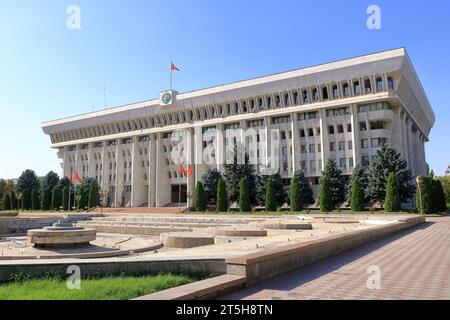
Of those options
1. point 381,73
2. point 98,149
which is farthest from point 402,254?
point 98,149

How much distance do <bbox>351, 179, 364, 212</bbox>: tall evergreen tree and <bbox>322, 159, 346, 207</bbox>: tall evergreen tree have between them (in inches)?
96.2

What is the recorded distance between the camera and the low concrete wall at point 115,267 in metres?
6.02

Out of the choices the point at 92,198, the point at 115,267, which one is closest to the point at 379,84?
the point at 115,267

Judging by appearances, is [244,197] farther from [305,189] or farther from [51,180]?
[51,180]

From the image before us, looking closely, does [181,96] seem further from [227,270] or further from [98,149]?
[227,270]

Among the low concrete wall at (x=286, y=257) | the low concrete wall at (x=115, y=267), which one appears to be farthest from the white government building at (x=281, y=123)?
the low concrete wall at (x=115, y=267)

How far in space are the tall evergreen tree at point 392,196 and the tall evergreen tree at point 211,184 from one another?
1971 cm

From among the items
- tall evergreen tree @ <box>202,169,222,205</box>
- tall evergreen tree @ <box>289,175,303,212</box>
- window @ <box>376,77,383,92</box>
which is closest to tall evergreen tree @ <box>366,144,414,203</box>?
tall evergreen tree @ <box>289,175,303,212</box>

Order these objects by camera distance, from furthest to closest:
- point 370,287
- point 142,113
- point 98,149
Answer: point 98,149, point 142,113, point 370,287

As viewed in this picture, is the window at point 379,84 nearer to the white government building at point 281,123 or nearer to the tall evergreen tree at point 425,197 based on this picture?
the white government building at point 281,123

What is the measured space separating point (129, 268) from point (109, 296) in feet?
4.95

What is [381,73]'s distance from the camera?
38.4 m

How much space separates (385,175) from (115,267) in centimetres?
3334

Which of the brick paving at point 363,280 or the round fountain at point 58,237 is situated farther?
the round fountain at point 58,237
